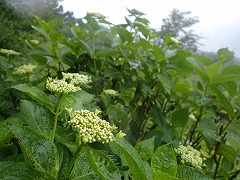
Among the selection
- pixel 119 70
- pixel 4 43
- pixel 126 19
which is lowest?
pixel 4 43

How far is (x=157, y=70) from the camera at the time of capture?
6.03 feet

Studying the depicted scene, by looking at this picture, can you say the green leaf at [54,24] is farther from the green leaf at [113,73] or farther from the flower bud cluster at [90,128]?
the flower bud cluster at [90,128]

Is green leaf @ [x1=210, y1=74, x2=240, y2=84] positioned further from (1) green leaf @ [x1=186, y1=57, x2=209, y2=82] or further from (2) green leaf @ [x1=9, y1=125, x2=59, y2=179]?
(2) green leaf @ [x1=9, y1=125, x2=59, y2=179]

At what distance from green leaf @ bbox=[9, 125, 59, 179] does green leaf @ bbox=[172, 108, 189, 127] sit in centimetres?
114

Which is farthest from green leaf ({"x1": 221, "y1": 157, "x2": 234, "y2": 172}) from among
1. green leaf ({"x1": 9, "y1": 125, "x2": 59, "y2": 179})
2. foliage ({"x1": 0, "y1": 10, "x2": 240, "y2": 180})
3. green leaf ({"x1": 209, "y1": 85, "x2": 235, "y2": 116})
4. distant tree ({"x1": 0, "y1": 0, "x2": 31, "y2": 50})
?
distant tree ({"x1": 0, "y1": 0, "x2": 31, "y2": 50})

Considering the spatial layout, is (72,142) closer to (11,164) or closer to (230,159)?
(11,164)

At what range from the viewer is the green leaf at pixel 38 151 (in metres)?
0.78

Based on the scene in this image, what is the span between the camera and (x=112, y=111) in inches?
61.2

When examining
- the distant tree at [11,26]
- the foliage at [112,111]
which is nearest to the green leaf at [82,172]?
the foliage at [112,111]

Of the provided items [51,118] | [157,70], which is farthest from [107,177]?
[157,70]

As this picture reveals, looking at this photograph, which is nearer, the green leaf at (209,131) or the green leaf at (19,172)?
the green leaf at (19,172)

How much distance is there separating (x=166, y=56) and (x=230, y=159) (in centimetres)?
71

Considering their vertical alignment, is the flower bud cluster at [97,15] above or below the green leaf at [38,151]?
above

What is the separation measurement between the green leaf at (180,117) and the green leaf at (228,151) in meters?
0.26
